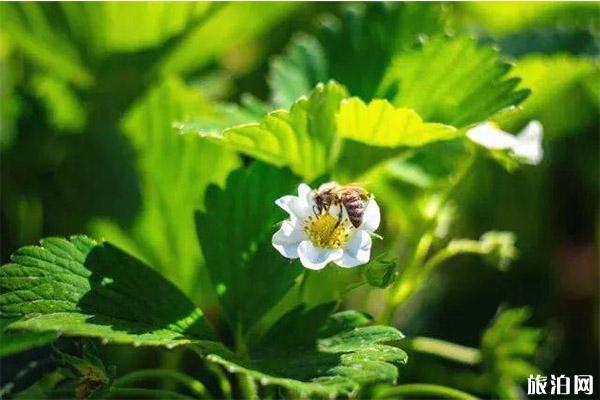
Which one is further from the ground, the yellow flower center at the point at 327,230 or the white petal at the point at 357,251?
the yellow flower center at the point at 327,230

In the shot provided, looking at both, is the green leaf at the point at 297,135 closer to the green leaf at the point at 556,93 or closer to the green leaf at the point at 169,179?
the green leaf at the point at 169,179

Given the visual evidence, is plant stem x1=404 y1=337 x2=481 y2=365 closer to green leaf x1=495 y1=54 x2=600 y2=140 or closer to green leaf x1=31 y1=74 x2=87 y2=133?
green leaf x1=495 y1=54 x2=600 y2=140

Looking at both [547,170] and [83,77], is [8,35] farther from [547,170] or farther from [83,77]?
[547,170]

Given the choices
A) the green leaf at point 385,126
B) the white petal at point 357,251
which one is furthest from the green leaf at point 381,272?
the green leaf at point 385,126

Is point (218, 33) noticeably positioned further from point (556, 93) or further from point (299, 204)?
point (299, 204)

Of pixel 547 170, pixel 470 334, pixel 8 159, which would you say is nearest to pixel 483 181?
pixel 547 170
